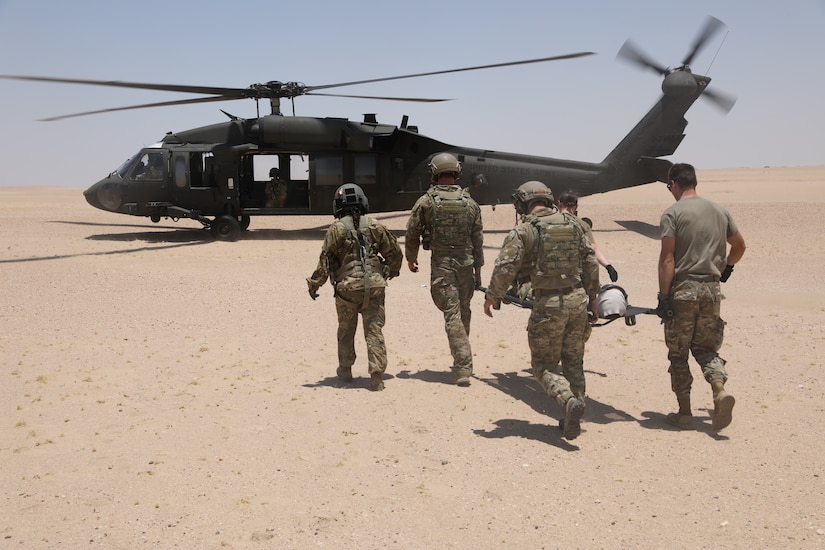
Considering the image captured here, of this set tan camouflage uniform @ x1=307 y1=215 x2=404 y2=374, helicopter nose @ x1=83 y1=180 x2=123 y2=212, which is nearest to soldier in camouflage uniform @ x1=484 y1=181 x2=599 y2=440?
tan camouflage uniform @ x1=307 y1=215 x2=404 y2=374

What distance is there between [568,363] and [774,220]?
583 inches

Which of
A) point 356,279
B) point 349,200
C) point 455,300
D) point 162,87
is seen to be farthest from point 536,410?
point 162,87

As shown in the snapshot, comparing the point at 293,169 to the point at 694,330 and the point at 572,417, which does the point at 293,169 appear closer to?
the point at 694,330

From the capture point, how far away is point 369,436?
212 inches

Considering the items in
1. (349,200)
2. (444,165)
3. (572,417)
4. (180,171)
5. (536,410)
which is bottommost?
(536,410)

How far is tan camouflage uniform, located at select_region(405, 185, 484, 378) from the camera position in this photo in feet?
22.2

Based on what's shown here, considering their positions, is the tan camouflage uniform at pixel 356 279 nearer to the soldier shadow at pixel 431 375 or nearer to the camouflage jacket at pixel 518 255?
the soldier shadow at pixel 431 375

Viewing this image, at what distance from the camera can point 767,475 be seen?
466cm

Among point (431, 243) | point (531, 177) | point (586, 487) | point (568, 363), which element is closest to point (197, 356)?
point (431, 243)

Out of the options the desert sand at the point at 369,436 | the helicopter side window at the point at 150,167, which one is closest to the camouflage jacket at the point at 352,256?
the desert sand at the point at 369,436

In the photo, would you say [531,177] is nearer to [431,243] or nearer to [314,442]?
[431,243]

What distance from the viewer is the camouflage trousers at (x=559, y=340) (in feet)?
17.2

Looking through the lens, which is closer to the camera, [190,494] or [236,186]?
[190,494]

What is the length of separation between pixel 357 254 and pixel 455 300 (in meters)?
1.02
